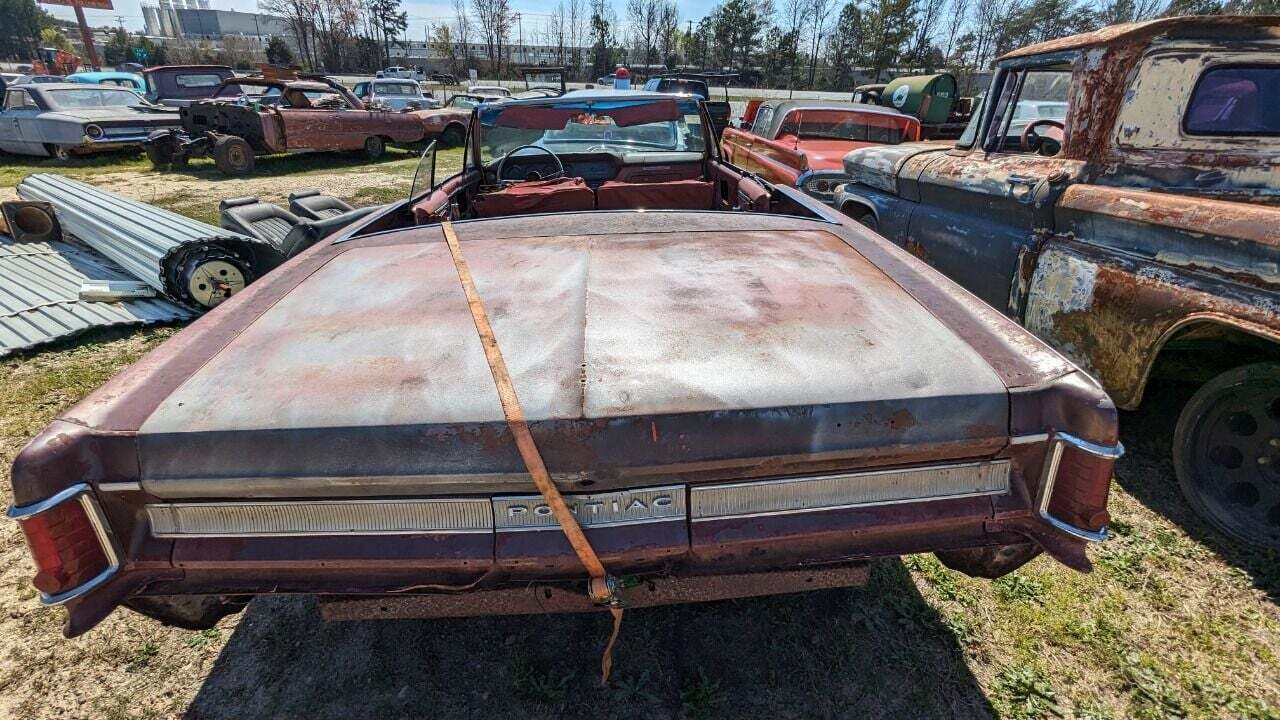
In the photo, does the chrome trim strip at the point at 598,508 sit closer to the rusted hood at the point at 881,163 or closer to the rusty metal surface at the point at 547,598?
the rusty metal surface at the point at 547,598

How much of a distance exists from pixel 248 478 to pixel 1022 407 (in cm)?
168

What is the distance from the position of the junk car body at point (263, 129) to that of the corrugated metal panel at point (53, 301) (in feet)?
20.8

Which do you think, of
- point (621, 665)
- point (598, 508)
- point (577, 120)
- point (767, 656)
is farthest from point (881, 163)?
point (598, 508)

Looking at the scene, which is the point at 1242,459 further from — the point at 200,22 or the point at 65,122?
the point at 200,22

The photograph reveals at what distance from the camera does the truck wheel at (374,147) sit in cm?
1332

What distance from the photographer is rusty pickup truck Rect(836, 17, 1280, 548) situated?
7.93 ft

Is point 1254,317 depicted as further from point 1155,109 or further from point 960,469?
point 960,469

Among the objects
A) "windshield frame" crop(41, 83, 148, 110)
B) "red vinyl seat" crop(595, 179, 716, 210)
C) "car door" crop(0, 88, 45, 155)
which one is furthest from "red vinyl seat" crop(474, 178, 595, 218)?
"windshield frame" crop(41, 83, 148, 110)

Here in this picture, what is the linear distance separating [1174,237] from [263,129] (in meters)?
12.9

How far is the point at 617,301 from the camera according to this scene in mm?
1844

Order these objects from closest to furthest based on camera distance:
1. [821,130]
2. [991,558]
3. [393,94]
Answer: [991,558], [821,130], [393,94]

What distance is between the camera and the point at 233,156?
36.7ft

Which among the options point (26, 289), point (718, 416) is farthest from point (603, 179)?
point (26, 289)

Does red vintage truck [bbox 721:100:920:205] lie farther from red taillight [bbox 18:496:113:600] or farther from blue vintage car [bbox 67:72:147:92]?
blue vintage car [bbox 67:72:147:92]
